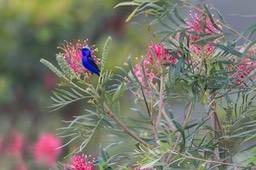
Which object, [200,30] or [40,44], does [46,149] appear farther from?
[200,30]

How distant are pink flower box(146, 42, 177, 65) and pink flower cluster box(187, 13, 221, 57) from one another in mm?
41

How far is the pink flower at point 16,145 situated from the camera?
128 inches

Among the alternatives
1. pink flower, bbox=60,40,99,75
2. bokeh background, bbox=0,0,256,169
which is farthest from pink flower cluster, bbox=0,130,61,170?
pink flower, bbox=60,40,99,75

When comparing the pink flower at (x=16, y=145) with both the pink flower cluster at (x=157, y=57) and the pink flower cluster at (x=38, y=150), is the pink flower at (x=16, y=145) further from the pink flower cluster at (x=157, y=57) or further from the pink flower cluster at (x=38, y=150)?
the pink flower cluster at (x=157, y=57)

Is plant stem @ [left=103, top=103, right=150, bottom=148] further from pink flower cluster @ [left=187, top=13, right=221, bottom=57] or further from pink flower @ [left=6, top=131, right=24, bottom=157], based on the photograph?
pink flower @ [left=6, top=131, right=24, bottom=157]

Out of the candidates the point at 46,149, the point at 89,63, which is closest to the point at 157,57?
the point at 89,63

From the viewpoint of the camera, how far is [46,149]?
3.18 metres

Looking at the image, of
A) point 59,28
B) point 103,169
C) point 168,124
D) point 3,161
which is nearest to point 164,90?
point 168,124

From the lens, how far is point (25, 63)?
373 centimetres

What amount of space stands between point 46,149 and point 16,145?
6.2 inches

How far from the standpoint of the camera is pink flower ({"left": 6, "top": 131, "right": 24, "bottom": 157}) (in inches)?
128

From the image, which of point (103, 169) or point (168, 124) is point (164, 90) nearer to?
point (168, 124)

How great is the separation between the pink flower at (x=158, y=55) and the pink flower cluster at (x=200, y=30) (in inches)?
1.6

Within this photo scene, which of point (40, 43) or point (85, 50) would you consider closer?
point (85, 50)
